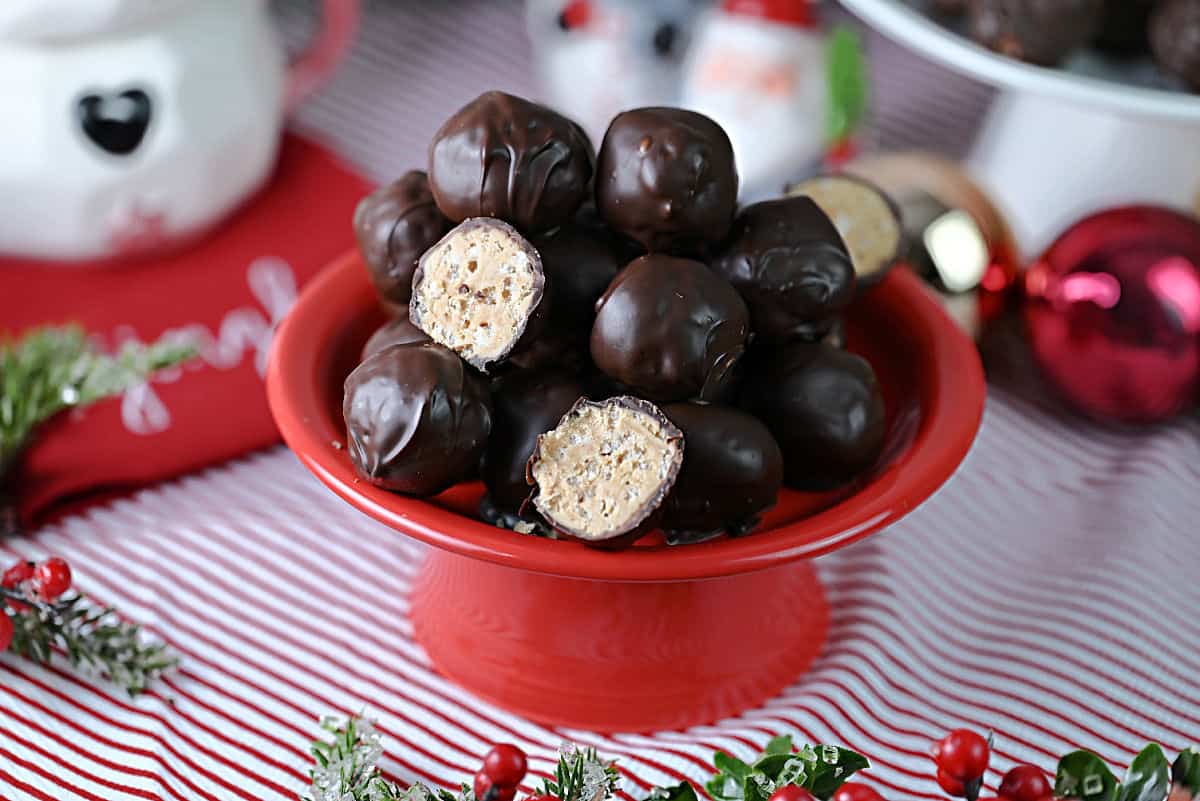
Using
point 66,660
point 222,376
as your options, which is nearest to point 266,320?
point 222,376

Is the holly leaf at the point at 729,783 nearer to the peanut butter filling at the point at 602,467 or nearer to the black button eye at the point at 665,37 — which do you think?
the peanut butter filling at the point at 602,467

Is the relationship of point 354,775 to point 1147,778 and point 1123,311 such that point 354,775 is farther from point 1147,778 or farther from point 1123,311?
point 1123,311

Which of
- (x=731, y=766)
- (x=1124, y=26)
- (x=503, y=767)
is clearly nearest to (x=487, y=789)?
(x=503, y=767)

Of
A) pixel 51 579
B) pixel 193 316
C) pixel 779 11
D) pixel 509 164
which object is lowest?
pixel 193 316

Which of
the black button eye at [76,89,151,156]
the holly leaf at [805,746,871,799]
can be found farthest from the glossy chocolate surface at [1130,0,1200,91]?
the black button eye at [76,89,151,156]

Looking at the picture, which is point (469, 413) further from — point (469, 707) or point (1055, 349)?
point (1055, 349)

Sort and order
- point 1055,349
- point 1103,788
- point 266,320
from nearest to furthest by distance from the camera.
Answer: point 1103,788 → point 1055,349 → point 266,320
